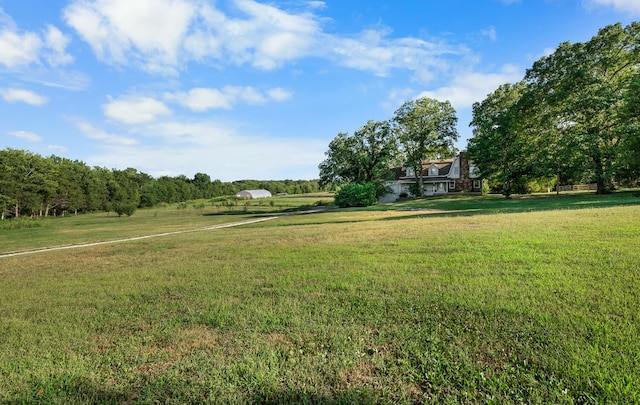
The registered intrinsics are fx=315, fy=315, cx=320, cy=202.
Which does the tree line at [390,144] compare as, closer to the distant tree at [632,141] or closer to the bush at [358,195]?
the bush at [358,195]

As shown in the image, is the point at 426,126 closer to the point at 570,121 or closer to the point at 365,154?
the point at 365,154

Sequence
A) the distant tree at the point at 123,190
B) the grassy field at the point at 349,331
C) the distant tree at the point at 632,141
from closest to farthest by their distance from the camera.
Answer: the grassy field at the point at 349,331
the distant tree at the point at 632,141
the distant tree at the point at 123,190

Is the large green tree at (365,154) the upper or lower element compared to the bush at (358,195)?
upper

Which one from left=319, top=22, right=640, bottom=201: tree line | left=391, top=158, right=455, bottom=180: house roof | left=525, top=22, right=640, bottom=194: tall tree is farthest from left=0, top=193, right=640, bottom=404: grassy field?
left=391, top=158, right=455, bottom=180: house roof

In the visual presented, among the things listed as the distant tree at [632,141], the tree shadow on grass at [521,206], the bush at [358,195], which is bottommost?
the tree shadow on grass at [521,206]

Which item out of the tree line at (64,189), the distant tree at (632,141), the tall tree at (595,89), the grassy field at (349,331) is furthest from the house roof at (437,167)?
the grassy field at (349,331)

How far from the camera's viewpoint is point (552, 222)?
33.3 ft

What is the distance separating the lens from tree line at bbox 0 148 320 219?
44.5m

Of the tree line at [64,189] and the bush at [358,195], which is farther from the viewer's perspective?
the tree line at [64,189]

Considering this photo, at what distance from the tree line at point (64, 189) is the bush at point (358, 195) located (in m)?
28.0

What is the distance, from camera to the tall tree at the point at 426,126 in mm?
42625

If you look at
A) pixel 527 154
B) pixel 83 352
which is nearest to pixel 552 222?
pixel 83 352

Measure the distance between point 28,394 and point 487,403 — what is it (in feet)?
13.3

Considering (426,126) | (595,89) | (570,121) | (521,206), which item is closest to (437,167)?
(426,126)
